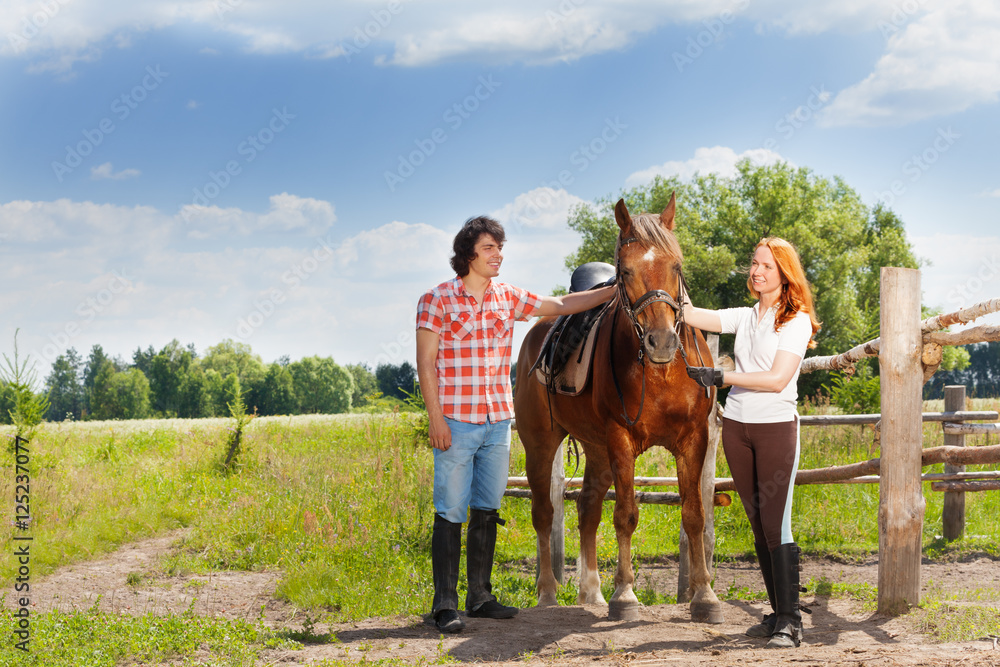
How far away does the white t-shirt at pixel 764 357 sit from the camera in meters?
3.67

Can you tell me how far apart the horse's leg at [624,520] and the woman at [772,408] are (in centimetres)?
67

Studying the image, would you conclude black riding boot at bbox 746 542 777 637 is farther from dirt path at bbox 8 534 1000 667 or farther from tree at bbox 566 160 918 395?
tree at bbox 566 160 918 395

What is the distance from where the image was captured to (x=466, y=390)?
165 inches

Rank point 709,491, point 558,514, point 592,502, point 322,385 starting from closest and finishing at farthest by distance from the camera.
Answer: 1. point 592,502
2. point 709,491
3. point 558,514
4. point 322,385

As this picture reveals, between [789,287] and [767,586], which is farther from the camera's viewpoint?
[767,586]

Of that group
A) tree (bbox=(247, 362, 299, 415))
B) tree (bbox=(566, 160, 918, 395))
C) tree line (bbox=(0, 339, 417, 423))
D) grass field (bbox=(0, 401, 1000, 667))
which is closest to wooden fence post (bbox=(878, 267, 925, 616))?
grass field (bbox=(0, 401, 1000, 667))

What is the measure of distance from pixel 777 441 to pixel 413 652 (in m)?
2.19

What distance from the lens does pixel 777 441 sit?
12.1 ft

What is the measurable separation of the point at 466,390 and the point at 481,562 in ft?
3.71

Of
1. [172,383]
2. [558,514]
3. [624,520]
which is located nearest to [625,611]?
[624,520]

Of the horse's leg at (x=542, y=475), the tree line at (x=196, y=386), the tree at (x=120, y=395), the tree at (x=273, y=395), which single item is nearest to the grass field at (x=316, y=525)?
the horse's leg at (x=542, y=475)

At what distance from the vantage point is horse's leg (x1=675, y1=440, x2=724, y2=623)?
170 inches

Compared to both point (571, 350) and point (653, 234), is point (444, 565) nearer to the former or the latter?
point (571, 350)

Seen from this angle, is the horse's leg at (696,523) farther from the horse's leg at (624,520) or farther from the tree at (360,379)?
the tree at (360,379)
